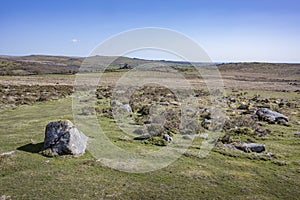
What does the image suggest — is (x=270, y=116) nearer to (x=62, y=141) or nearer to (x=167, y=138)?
(x=167, y=138)

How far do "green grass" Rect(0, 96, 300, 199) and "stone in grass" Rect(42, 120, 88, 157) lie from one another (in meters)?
0.45

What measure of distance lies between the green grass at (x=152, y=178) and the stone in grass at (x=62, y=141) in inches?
17.9

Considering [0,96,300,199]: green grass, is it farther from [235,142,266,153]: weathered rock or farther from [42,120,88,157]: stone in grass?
[235,142,266,153]: weathered rock

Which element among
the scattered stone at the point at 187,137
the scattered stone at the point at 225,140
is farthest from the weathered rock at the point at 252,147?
the scattered stone at the point at 187,137

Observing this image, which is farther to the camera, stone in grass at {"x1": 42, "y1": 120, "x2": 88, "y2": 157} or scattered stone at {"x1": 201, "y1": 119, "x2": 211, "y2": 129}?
scattered stone at {"x1": 201, "y1": 119, "x2": 211, "y2": 129}

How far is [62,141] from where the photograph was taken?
13.6 m

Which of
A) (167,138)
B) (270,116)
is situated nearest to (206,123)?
(167,138)

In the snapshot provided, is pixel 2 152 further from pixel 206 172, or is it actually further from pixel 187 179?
pixel 206 172

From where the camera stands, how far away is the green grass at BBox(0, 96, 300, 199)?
10.2 metres

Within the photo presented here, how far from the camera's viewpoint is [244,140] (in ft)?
58.1

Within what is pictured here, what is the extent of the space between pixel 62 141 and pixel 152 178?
551cm

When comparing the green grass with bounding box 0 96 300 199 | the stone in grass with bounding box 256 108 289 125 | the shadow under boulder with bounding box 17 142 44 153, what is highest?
the stone in grass with bounding box 256 108 289 125

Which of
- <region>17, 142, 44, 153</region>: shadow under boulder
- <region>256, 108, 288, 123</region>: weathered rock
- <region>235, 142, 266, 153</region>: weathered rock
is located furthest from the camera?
<region>256, 108, 288, 123</region>: weathered rock

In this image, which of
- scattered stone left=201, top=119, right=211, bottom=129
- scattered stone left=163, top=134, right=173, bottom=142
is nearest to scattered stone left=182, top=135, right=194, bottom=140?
scattered stone left=163, top=134, right=173, bottom=142
